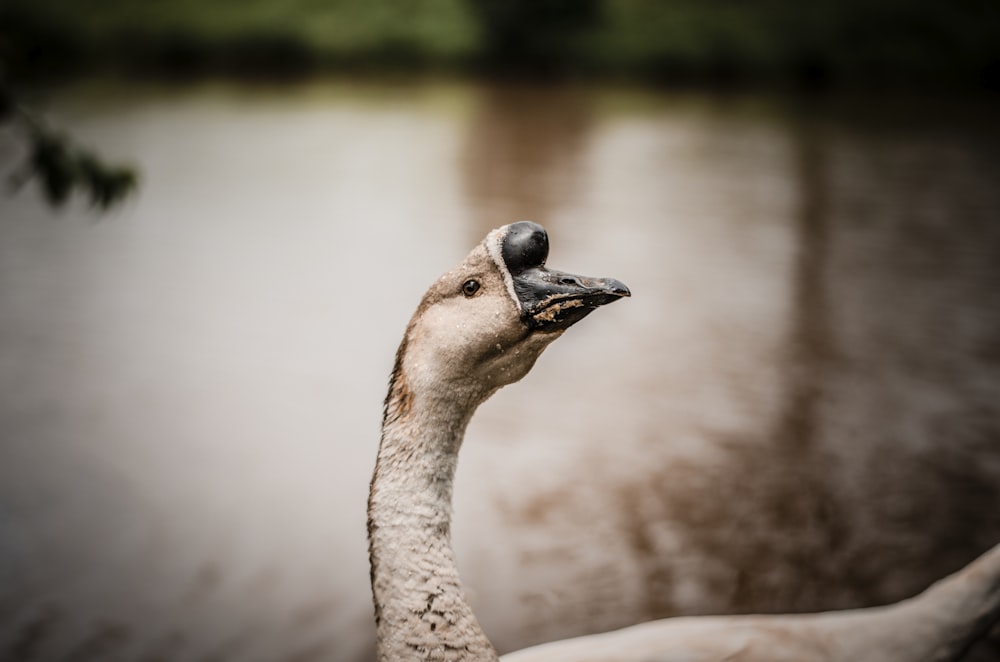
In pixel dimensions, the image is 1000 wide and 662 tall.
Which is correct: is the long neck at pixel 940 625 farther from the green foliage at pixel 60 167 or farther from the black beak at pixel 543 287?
the green foliage at pixel 60 167

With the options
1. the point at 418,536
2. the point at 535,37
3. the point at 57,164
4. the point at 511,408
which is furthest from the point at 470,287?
the point at 535,37

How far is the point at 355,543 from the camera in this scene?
3.81 m

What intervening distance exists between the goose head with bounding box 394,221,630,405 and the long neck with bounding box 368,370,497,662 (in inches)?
2.2

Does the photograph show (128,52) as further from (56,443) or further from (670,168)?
(56,443)

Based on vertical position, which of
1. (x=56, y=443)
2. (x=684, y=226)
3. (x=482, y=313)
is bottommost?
(x=482, y=313)

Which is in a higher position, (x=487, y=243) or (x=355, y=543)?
(x=487, y=243)

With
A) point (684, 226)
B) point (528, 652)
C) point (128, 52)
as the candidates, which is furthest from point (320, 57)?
point (528, 652)

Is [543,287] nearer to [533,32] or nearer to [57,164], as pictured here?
[57,164]

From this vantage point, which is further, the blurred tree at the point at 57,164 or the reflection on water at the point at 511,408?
the reflection on water at the point at 511,408

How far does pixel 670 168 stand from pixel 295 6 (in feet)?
58.3

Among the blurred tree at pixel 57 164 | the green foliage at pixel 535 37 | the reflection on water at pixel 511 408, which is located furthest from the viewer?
the green foliage at pixel 535 37

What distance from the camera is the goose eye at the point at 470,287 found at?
1.65 m

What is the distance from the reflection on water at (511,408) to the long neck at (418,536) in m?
1.64

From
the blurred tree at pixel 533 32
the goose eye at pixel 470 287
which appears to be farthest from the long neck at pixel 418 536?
the blurred tree at pixel 533 32
